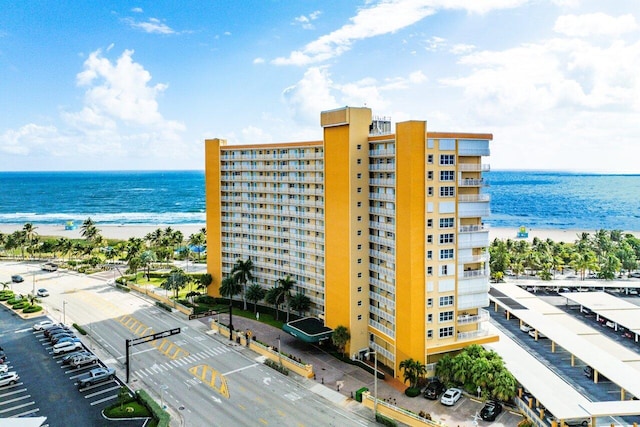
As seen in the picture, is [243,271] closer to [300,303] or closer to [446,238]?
[300,303]

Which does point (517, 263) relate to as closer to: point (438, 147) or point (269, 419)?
point (438, 147)

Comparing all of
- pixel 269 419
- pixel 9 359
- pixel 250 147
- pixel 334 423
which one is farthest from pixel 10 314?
pixel 334 423

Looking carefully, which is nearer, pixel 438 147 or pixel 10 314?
pixel 438 147

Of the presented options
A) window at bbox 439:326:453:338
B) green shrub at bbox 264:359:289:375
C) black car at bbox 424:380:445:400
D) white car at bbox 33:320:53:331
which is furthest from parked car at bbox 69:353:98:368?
window at bbox 439:326:453:338

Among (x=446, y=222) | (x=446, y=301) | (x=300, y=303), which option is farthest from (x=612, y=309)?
(x=300, y=303)

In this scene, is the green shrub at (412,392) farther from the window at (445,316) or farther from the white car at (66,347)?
the white car at (66,347)

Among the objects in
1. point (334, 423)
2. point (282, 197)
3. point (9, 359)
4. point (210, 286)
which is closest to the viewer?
point (334, 423)

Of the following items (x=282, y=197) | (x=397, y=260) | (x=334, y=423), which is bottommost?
(x=334, y=423)
